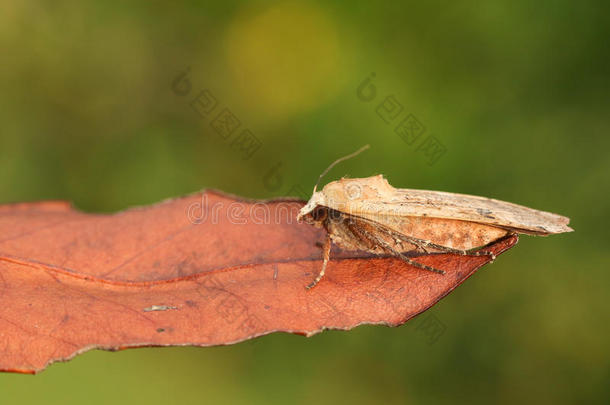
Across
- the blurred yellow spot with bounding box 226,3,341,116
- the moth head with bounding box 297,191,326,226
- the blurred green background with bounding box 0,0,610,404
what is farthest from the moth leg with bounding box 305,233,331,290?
the blurred yellow spot with bounding box 226,3,341,116

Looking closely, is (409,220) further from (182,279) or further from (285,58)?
(285,58)

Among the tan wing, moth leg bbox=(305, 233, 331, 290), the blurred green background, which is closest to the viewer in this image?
moth leg bbox=(305, 233, 331, 290)

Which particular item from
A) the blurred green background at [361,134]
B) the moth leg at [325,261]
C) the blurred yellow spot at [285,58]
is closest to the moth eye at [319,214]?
the moth leg at [325,261]

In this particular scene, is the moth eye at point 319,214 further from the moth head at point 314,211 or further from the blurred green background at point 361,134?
the blurred green background at point 361,134

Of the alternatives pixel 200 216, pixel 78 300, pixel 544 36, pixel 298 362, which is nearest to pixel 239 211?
pixel 200 216

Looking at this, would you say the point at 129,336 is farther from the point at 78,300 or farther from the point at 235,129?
the point at 235,129

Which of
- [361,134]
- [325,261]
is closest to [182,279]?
[325,261]

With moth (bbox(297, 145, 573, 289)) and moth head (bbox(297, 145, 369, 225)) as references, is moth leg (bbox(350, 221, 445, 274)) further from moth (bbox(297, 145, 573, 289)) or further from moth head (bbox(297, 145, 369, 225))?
moth head (bbox(297, 145, 369, 225))
